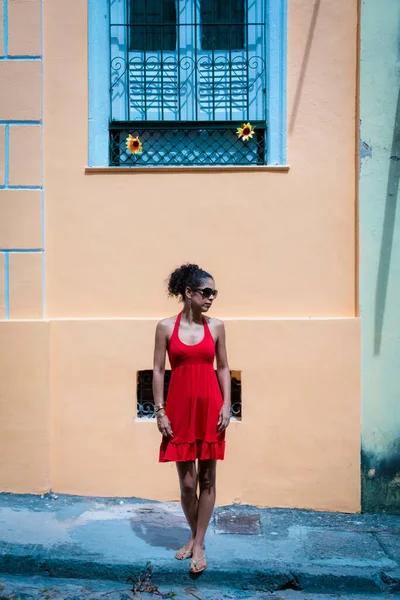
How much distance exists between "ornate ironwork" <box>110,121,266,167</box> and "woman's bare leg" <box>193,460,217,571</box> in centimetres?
252

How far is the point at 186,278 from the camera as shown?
4.04 metres

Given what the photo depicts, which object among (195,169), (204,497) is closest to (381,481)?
(204,497)

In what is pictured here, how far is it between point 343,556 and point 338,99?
3.40m

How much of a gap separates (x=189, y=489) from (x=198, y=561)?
1.41ft

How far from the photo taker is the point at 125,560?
4023 mm

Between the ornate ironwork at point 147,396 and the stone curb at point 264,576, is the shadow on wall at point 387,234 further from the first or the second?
the stone curb at point 264,576

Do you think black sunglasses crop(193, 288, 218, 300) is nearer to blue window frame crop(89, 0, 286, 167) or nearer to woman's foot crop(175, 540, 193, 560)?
woman's foot crop(175, 540, 193, 560)

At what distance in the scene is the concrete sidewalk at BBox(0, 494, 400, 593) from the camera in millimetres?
3947

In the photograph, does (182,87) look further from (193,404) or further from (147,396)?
(193,404)

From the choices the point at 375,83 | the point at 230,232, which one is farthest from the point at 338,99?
the point at 230,232

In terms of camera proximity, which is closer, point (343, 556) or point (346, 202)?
point (343, 556)

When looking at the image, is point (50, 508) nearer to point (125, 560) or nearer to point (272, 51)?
point (125, 560)

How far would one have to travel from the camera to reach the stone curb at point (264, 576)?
3.92 meters

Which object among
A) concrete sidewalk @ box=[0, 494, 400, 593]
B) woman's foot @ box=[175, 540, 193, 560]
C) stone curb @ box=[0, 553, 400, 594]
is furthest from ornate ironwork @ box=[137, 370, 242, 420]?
stone curb @ box=[0, 553, 400, 594]
